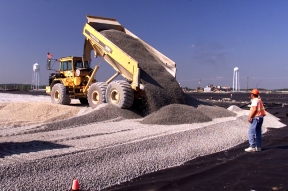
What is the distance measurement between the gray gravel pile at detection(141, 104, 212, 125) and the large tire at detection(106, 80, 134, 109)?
1.18m

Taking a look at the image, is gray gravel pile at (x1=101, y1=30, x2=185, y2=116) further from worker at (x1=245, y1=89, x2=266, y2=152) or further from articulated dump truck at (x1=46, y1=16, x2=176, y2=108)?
worker at (x1=245, y1=89, x2=266, y2=152)

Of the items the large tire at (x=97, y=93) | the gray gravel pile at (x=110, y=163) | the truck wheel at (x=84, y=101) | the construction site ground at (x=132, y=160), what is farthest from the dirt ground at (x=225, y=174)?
the truck wheel at (x=84, y=101)

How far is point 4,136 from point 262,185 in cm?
528

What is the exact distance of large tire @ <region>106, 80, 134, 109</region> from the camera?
35.1 feet

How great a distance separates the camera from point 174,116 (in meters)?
9.56

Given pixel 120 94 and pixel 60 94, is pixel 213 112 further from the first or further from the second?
pixel 60 94

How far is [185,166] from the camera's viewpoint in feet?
18.1

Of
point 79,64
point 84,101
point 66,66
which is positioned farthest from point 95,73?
point 84,101

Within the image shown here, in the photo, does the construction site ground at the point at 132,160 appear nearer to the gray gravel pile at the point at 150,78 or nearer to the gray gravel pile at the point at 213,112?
the gray gravel pile at the point at 150,78

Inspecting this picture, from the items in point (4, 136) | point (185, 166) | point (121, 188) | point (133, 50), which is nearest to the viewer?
point (121, 188)

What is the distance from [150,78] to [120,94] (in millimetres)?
1144

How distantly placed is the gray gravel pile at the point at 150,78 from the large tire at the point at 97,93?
1.56 metres

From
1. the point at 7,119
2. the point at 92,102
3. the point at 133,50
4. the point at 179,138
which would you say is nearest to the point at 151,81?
the point at 133,50

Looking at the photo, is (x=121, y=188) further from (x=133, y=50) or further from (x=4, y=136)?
(x=133, y=50)
